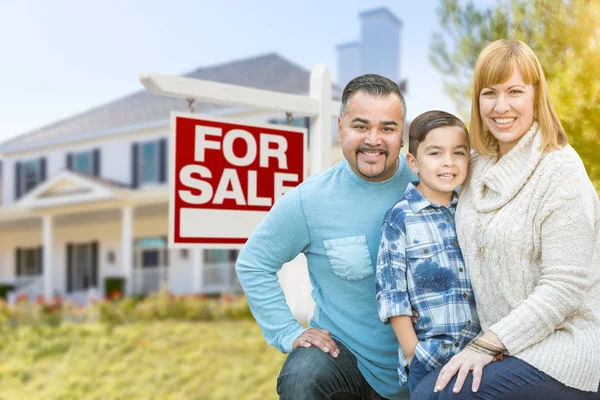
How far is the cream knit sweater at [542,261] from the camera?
Result: 2.20m

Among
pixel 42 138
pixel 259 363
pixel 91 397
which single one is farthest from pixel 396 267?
pixel 42 138

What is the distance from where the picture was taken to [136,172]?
19516mm

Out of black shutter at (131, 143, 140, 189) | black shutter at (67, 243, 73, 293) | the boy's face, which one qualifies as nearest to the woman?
the boy's face

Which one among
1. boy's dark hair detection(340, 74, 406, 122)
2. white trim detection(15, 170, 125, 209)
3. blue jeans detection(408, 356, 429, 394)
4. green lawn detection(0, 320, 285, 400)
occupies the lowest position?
green lawn detection(0, 320, 285, 400)

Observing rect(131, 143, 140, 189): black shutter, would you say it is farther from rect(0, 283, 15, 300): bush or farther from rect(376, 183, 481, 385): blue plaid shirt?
rect(376, 183, 481, 385): blue plaid shirt

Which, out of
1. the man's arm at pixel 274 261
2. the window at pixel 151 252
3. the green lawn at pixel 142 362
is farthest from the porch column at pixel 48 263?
the man's arm at pixel 274 261

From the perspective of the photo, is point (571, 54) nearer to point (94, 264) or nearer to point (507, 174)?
point (507, 174)

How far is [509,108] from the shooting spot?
2.38 metres

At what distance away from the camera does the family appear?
2.22 metres

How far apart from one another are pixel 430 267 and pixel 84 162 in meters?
20.1

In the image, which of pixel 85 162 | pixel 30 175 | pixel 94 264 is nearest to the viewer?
pixel 94 264

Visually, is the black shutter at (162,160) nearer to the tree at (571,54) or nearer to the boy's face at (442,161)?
the tree at (571,54)

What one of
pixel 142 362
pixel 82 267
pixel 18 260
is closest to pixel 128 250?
pixel 82 267

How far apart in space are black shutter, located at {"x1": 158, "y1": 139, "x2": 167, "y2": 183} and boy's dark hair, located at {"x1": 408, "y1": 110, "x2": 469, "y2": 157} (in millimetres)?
16692
